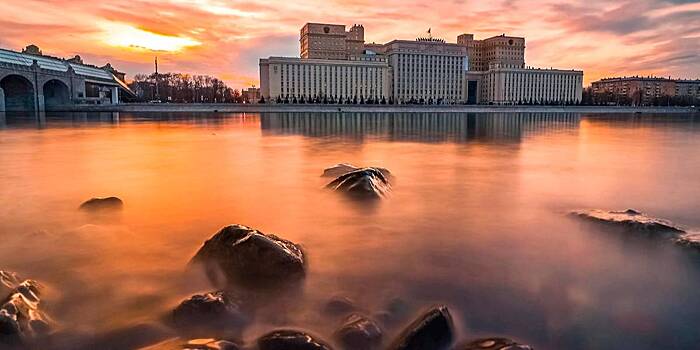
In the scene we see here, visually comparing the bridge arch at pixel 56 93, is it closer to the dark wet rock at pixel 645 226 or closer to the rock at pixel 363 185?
the rock at pixel 363 185

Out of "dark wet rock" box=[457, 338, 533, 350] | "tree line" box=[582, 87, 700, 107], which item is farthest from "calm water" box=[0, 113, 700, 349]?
"tree line" box=[582, 87, 700, 107]

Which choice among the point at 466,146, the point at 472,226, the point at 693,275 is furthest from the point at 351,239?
the point at 466,146

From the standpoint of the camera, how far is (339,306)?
5.46 metres

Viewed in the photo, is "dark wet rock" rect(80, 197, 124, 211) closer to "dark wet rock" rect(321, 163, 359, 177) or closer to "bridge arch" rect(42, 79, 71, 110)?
"dark wet rock" rect(321, 163, 359, 177)

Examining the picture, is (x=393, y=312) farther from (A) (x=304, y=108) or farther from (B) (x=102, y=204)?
(A) (x=304, y=108)

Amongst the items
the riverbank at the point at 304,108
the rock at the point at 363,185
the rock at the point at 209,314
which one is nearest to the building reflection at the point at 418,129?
the rock at the point at 363,185

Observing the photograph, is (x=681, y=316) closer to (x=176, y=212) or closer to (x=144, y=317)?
(x=144, y=317)

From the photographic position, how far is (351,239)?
798cm

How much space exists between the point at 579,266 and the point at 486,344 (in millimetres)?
2762

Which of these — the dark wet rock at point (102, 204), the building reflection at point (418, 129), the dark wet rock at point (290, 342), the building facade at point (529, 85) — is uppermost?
the building facade at point (529, 85)

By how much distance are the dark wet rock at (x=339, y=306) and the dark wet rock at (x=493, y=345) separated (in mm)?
1287

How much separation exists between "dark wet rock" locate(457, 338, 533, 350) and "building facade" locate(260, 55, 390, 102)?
136m

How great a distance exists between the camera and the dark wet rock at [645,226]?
749cm

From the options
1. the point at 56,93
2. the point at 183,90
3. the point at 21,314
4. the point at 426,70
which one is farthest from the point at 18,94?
the point at 426,70
